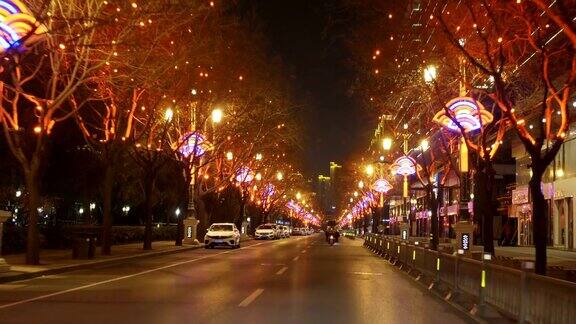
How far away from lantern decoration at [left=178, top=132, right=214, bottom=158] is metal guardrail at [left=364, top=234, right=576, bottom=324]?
20944 millimetres

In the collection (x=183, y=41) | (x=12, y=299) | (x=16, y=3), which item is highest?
(x=183, y=41)

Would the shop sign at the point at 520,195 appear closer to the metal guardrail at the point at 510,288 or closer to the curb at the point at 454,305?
the curb at the point at 454,305

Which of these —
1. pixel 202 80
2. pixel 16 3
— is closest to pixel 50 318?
pixel 16 3

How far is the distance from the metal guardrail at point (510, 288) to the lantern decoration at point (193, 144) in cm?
2094

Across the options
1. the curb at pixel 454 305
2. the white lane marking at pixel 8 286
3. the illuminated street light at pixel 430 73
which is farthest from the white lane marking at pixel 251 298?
the illuminated street light at pixel 430 73

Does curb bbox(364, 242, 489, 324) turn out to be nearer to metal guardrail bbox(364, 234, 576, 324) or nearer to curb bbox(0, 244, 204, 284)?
metal guardrail bbox(364, 234, 576, 324)

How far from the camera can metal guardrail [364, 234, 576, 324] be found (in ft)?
30.7

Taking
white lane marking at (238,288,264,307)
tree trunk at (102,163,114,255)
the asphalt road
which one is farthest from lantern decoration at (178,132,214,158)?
white lane marking at (238,288,264,307)

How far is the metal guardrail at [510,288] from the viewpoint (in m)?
9.35

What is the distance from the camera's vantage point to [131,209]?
63.8 metres

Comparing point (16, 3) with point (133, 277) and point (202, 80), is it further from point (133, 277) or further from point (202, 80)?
point (202, 80)

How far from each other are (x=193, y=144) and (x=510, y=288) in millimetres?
29132

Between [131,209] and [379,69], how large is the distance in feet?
145

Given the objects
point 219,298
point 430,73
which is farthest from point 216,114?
point 219,298
